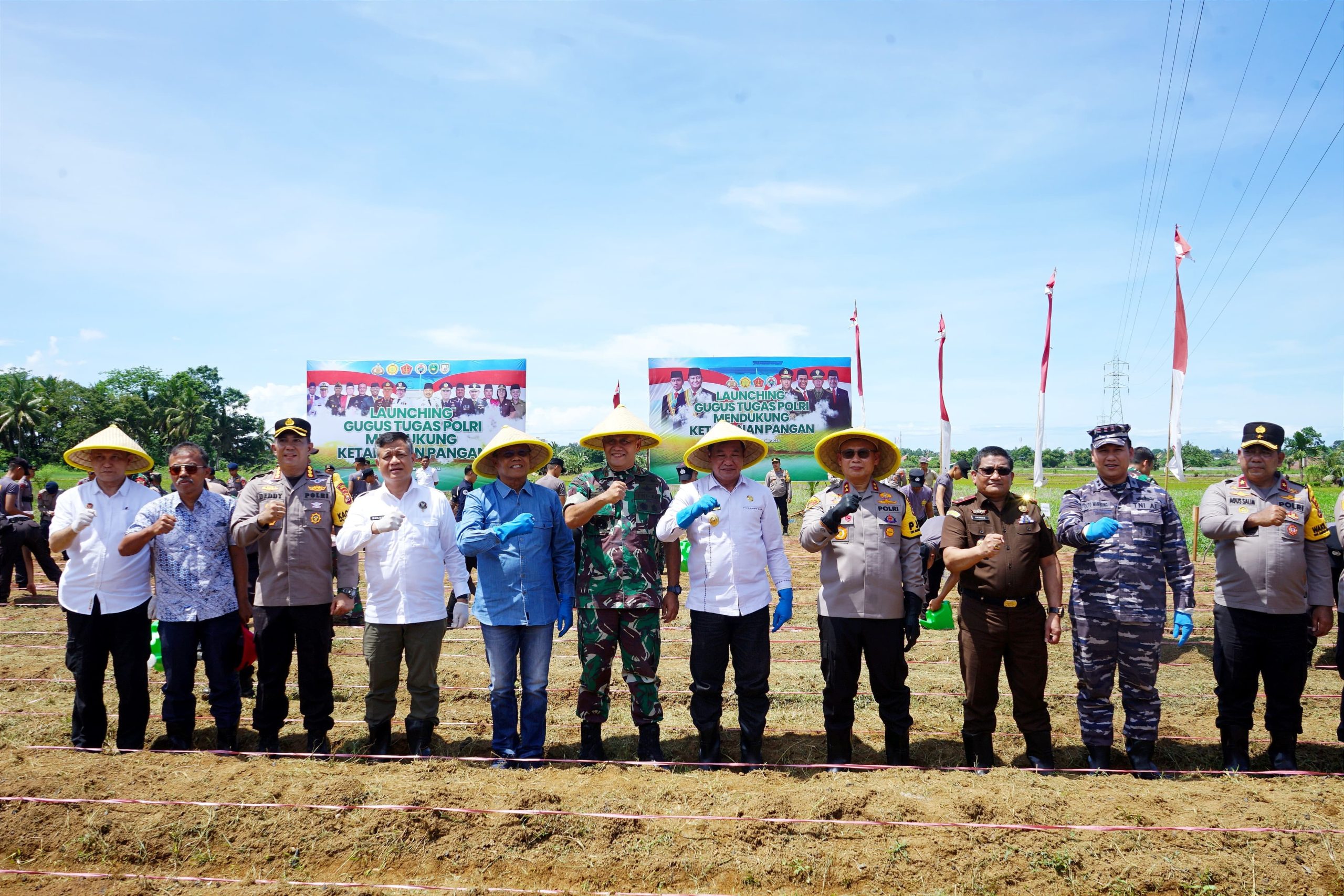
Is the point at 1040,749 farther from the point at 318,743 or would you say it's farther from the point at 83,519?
the point at 83,519

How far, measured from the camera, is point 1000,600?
438cm

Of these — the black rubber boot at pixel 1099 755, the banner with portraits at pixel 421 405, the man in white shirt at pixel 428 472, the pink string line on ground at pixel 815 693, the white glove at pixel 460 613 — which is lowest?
the pink string line on ground at pixel 815 693

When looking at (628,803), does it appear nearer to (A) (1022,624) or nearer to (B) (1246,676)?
(A) (1022,624)

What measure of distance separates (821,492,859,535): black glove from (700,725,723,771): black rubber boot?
1.36 m

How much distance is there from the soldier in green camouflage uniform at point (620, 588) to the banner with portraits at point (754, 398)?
1370 cm

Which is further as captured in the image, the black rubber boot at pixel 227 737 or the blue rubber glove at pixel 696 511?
the black rubber boot at pixel 227 737

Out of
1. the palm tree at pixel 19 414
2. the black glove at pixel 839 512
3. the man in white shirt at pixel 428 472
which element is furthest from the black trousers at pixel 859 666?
the palm tree at pixel 19 414

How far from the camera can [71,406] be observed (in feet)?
204

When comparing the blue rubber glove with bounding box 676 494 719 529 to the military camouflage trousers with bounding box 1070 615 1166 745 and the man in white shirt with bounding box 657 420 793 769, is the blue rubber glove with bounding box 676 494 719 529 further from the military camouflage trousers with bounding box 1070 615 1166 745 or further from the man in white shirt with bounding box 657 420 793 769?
the military camouflage trousers with bounding box 1070 615 1166 745

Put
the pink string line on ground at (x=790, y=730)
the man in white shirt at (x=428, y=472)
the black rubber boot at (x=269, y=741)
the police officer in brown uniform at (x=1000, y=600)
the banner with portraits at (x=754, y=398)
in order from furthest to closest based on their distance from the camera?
the banner with portraits at (x=754, y=398) < the man in white shirt at (x=428, y=472) < the pink string line on ground at (x=790, y=730) < the black rubber boot at (x=269, y=741) < the police officer in brown uniform at (x=1000, y=600)

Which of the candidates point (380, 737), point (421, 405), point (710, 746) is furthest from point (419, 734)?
point (421, 405)

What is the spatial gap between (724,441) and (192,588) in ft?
10.7

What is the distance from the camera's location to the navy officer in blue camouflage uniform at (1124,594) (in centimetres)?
445

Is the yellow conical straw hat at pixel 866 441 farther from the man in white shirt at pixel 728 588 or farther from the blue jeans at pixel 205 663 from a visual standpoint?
the blue jeans at pixel 205 663
